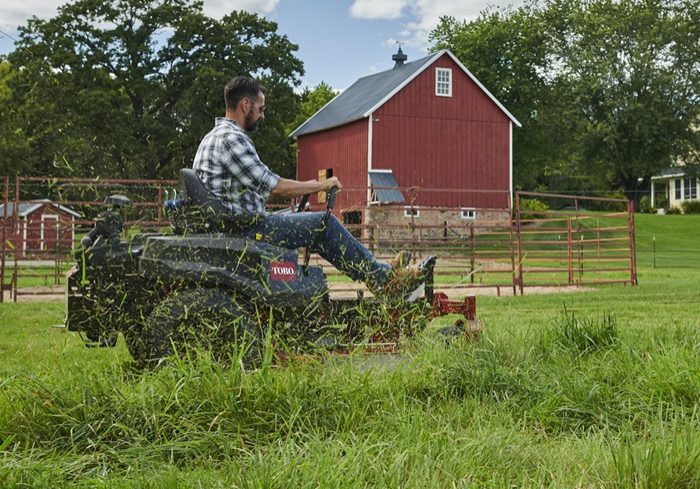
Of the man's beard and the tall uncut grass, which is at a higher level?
the man's beard

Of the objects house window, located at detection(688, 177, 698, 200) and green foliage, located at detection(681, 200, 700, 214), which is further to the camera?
house window, located at detection(688, 177, 698, 200)

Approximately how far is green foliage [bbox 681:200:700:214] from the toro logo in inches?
2023

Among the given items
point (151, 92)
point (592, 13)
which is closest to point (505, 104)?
point (592, 13)

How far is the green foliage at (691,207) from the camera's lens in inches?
2048

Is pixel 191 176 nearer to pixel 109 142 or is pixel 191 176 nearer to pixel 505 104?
pixel 109 142

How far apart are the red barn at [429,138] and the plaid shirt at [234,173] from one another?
1058 inches

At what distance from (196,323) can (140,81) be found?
33.8m

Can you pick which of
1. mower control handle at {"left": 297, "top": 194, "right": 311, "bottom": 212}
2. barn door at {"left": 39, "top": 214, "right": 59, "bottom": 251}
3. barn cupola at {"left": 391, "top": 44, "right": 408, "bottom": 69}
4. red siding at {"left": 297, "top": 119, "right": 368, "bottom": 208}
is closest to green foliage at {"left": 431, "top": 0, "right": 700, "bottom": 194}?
barn cupola at {"left": 391, "top": 44, "right": 408, "bottom": 69}

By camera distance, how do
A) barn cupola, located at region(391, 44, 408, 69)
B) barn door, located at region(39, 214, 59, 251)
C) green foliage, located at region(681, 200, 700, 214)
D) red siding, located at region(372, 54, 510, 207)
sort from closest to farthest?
1. barn door, located at region(39, 214, 59, 251)
2. red siding, located at region(372, 54, 510, 207)
3. barn cupola, located at region(391, 44, 408, 69)
4. green foliage, located at region(681, 200, 700, 214)

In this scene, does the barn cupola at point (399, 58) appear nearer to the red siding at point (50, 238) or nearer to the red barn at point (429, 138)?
the red barn at point (429, 138)

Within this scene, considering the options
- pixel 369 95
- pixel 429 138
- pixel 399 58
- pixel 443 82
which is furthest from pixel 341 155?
pixel 399 58

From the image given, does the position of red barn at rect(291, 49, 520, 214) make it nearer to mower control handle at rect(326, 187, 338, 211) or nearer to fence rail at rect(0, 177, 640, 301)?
fence rail at rect(0, 177, 640, 301)

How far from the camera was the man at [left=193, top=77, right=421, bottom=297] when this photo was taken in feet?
16.0

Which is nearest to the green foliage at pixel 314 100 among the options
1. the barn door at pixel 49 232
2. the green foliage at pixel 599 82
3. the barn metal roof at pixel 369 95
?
the green foliage at pixel 599 82
